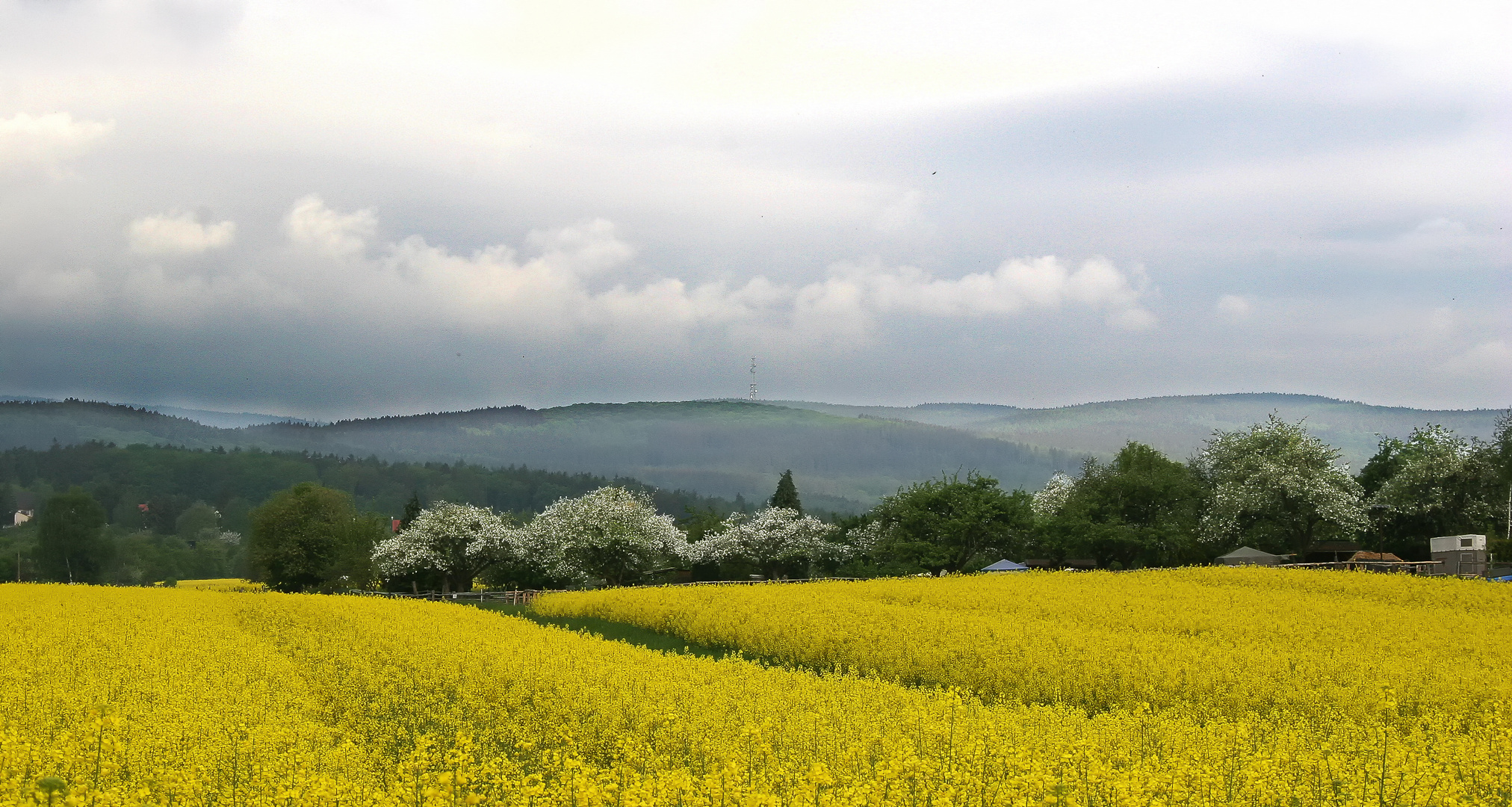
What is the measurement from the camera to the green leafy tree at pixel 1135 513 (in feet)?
200

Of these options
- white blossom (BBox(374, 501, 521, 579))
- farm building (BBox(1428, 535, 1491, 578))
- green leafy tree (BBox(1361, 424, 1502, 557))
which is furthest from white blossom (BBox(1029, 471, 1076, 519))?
white blossom (BBox(374, 501, 521, 579))

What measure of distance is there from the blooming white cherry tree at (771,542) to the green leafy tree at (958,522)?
29.9 ft

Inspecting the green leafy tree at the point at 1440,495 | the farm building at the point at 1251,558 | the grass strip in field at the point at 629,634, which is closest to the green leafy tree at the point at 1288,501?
the green leafy tree at the point at 1440,495

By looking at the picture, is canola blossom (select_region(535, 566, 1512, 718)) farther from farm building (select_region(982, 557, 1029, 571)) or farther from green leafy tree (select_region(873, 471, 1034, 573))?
green leafy tree (select_region(873, 471, 1034, 573))

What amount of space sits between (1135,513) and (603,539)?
33.7m

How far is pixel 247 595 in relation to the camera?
3753 cm

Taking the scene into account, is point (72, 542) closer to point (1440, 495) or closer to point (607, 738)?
point (607, 738)

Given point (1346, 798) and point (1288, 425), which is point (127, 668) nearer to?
point (1346, 798)

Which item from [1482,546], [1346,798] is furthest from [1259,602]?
[1346,798]

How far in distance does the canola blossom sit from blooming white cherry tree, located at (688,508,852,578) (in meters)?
30.7

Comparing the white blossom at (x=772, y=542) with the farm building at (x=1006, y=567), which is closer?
the farm building at (x=1006, y=567)

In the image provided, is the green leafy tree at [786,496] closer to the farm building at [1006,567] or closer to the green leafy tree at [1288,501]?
the green leafy tree at [1288,501]

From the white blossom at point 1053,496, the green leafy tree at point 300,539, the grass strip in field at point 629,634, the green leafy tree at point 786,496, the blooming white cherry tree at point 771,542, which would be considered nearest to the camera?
the grass strip in field at point 629,634

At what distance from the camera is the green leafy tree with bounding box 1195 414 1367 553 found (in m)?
59.7
